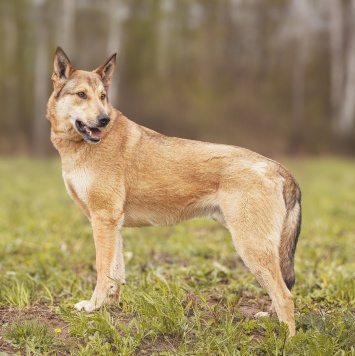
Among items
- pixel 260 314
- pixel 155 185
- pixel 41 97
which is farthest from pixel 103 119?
pixel 41 97

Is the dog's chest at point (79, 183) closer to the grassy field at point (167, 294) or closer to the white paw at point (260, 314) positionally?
the grassy field at point (167, 294)

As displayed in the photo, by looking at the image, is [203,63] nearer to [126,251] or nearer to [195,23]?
[195,23]

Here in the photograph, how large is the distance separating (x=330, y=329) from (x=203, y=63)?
91.6ft

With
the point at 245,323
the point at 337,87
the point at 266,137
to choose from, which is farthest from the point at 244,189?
the point at 337,87

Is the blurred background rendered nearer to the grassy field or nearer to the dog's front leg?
the grassy field

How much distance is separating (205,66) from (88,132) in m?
26.9

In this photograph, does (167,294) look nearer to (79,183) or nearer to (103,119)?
(79,183)

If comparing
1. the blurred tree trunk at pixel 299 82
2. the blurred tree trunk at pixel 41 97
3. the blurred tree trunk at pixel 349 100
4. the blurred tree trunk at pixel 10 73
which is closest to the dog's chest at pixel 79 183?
the blurred tree trunk at pixel 41 97

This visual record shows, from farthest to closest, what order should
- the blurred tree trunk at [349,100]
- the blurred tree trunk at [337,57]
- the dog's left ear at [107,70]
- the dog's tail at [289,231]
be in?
the blurred tree trunk at [337,57], the blurred tree trunk at [349,100], the dog's left ear at [107,70], the dog's tail at [289,231]

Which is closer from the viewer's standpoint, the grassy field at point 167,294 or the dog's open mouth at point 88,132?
the grassy field at point 167,294

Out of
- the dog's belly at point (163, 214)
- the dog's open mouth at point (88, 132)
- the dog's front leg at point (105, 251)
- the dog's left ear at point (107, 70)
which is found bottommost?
the dog's front leg at point (105, 251)

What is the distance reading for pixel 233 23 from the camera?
32969 mm

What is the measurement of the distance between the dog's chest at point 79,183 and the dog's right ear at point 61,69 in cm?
85

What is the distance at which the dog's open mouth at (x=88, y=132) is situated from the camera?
4973 mm
